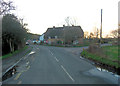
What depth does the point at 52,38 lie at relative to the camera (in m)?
62.6

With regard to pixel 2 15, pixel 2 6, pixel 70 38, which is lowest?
pixel 70 38

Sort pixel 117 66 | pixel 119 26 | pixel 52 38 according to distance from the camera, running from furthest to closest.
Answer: pixel 52 38 < pixel 119 26 < pixel 117 66

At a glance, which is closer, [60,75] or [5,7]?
[60,75]

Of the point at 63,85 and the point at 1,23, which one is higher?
the point at 1,23

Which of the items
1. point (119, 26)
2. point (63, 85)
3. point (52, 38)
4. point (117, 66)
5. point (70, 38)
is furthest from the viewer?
point (52, 38)

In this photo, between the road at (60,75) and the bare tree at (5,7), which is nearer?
the road at (60,75)

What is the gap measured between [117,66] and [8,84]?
9.43 meters

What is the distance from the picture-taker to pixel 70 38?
1754 inches

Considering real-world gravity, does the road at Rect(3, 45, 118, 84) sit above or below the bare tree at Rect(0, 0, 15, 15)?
below

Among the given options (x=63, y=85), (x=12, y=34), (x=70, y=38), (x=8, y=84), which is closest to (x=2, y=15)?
(x=12, y=34)

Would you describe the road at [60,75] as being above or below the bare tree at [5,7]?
below

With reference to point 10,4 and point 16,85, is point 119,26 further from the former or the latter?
point 10,4

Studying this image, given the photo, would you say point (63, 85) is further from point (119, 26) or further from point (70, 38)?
point (70, 38)

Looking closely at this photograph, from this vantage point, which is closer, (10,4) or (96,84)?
(96,84)
